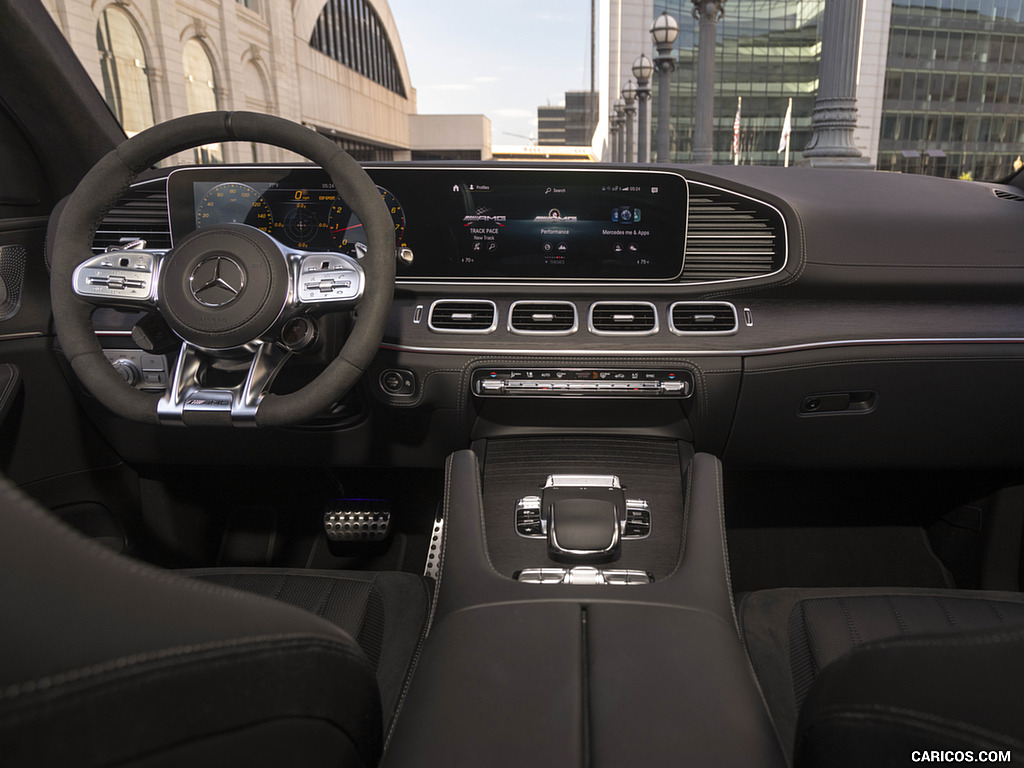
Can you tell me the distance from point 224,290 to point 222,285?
11 millimetres

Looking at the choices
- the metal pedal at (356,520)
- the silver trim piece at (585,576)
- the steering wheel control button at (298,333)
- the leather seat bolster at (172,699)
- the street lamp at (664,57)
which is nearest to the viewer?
the leather seat bolster at (172,699)

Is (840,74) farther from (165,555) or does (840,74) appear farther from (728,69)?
(728,69)

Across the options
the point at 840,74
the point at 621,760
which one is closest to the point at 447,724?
the point at 621,760

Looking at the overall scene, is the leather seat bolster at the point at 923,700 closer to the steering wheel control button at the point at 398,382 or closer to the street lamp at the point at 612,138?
the steering wheel control button at the point at 398,382

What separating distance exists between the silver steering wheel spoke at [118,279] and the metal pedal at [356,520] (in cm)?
126

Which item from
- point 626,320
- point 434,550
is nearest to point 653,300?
point 626,320

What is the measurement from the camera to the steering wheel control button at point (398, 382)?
2.10 m

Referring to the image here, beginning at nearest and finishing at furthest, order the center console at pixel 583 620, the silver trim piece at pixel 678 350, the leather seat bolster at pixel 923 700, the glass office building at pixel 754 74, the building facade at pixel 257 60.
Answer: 1. the leather seat bolster at pixel 923 700
2. the center console at pixel 583 620
3. the silver trim piece at pixel 678 350
4. the building facade at pixel 257 60
5. the glass office building at pixel 754 74

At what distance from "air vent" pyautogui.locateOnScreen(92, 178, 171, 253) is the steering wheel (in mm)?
680

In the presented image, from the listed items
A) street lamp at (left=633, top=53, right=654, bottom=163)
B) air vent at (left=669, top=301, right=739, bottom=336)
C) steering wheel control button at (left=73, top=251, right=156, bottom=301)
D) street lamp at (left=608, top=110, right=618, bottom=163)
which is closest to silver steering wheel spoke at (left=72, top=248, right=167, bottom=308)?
steering wheel control button at (left=73, top=251, right=156, bottom=301)

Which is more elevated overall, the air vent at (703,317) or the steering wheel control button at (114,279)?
the steering wheel control button at (114,279)

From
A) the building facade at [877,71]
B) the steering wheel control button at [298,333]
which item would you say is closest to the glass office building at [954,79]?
the building facade at [877,71]

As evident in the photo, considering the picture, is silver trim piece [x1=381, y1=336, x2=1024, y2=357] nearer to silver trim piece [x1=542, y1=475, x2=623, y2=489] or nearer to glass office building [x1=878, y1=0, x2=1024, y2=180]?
silver trim piece [x1=542, y1=475, x2=623, y2=489]

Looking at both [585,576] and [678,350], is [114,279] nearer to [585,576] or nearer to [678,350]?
[585,576]
